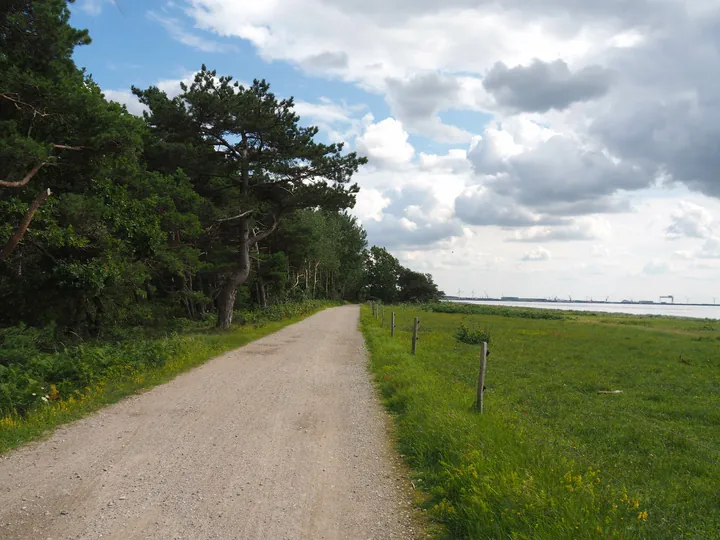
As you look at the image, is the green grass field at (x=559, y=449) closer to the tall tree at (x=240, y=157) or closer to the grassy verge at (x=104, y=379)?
the grassy verge at (x=104, y=379)

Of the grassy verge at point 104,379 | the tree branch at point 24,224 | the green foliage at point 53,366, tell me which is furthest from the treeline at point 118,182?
the grassy verge at point 104,379

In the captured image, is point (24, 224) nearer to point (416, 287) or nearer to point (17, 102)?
point (17, 102)

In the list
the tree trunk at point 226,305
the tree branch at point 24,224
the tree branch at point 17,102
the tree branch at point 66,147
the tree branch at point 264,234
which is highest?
the tree branch at point 17,102

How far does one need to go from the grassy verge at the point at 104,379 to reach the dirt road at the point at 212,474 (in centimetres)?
39

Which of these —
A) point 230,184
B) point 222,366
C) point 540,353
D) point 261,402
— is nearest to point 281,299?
point 230,184

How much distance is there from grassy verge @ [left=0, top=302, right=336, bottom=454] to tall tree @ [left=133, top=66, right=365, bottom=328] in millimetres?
9126

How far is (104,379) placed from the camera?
10.0m

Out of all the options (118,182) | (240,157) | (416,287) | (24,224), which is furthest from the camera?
(416,287)

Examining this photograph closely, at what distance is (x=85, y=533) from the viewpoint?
3.97 meters

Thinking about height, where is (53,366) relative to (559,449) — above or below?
above

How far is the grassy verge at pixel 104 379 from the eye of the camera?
6.90 m

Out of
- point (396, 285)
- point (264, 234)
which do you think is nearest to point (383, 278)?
point (396, 285)

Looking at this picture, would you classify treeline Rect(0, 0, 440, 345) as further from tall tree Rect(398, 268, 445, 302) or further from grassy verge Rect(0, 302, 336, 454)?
tall tree Rect(398, 268, 445, 302)

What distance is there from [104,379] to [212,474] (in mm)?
5902
